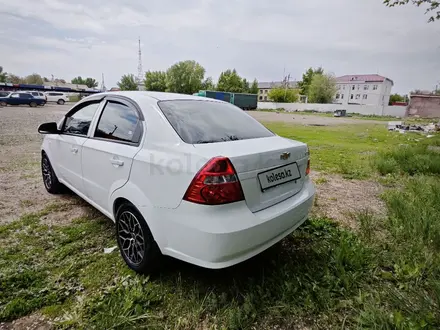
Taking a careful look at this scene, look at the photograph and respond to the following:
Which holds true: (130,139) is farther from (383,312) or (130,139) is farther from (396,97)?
(396,97)

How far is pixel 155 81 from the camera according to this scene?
2596 inches

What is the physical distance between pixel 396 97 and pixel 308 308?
9899cm

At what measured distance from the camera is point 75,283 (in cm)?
215

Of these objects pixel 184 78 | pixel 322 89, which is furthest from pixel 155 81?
pixel 322 89

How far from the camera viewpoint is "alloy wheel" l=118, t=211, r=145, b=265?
2.19 metres

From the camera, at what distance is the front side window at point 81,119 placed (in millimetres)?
2989

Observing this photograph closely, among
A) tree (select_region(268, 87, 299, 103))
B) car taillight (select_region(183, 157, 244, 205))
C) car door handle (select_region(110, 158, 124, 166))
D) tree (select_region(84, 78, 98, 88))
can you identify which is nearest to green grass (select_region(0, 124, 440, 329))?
car taillight (select_region(183, 157, 244, 205))

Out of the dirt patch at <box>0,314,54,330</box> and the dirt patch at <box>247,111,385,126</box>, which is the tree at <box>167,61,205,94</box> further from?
the dirt patch at <box>0,314,54,330</box>

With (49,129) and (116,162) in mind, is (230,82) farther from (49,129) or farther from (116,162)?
(116,162)

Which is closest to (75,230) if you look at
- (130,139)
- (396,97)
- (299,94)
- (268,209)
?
(130,139)

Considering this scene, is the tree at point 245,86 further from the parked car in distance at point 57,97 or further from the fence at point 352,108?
the parked car in distance at point 57,97

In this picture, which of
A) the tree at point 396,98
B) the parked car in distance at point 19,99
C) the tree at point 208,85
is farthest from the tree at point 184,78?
the tree at point 396,98

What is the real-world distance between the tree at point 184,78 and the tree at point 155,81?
9.96ft

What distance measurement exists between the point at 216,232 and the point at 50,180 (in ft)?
11.5
